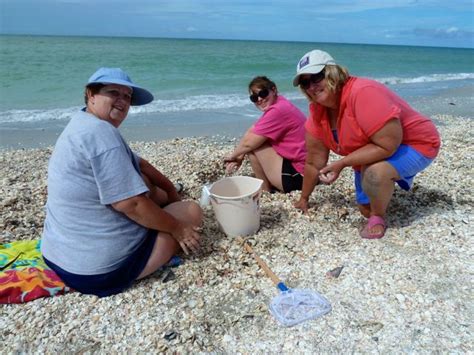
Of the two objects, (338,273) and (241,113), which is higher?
(338,273)

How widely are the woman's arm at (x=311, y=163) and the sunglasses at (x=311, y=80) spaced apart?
0.63 m

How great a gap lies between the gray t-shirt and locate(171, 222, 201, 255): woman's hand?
0.80 ft

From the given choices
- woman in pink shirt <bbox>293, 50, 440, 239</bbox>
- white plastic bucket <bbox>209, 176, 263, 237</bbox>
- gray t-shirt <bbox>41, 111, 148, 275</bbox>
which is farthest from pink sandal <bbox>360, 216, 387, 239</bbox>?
gray t-shirt <bbox>41, 111, 148, 275</bbox>

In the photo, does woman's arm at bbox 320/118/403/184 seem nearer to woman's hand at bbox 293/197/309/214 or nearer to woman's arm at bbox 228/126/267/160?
woman's hand at bbox 293/197/309/214

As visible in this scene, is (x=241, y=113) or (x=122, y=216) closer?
(x=122, y=216)

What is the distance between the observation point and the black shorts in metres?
4.34

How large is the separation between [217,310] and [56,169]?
1.34 meters

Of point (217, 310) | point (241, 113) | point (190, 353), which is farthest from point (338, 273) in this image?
point (241, 113)

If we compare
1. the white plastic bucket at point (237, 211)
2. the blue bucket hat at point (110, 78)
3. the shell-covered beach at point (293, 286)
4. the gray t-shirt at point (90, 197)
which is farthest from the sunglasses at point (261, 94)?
the gray t-shirt at point (90, 197)

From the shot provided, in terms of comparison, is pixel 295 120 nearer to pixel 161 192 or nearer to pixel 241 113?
pixel 161 192

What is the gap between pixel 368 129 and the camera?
118 inches

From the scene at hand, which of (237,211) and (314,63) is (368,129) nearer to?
(314,63)

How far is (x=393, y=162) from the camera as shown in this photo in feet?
10.5

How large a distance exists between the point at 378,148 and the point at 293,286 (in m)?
1.20
